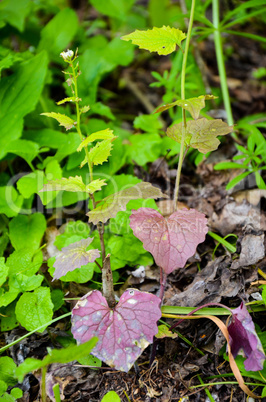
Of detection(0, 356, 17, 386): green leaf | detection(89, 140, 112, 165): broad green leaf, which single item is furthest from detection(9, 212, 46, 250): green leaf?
detection(89, 140, 112, 165): broad green leaf

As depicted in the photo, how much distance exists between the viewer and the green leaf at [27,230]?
1484mm

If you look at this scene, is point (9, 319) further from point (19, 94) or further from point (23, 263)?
point (19, 94)

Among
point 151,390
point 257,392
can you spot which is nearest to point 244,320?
point 257,392

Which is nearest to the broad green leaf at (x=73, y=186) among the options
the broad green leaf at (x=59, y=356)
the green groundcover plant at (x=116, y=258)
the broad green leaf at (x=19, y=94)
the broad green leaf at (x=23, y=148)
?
the green groundcover plant at (x=116, y=258)

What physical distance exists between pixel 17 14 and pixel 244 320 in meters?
2.00

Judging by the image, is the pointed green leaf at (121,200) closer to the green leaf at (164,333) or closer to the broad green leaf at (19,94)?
the green leaf at (164,333)

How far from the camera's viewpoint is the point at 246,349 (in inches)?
38.8

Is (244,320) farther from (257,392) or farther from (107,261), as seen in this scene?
(107,261)

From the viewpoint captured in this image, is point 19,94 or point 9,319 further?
point 19,94

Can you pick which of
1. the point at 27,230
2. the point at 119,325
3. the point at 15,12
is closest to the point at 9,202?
the point at 27,230

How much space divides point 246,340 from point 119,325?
37cm

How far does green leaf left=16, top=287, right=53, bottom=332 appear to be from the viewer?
1.16 m

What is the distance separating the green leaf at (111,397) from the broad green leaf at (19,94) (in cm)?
112

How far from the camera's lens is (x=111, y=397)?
104 centimetres
